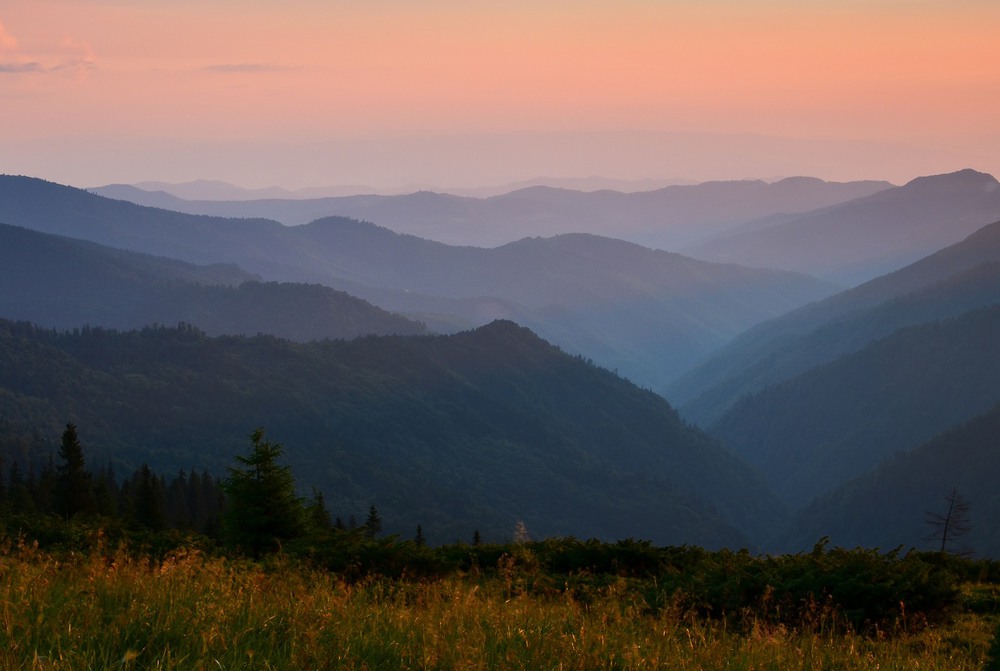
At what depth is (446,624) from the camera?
9.59m

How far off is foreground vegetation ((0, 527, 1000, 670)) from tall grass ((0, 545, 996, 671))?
0.02m

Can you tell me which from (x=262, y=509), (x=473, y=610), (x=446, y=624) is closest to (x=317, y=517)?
(x=262, y=509)

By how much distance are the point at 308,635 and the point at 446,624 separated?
164 centimetres

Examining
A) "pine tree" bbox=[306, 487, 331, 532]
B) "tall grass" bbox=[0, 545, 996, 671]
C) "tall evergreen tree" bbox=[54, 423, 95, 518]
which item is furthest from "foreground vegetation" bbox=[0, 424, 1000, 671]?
"tall evergreen tree" bbox=[54, 423, 95, 518]

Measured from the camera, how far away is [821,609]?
14.2m

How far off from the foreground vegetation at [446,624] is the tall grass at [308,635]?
2 cm

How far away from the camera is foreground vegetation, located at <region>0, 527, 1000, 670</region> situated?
8195mm

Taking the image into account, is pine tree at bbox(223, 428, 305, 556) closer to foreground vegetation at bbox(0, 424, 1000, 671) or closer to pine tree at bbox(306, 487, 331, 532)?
pine tree at bbox(306, 487, 331, 532)

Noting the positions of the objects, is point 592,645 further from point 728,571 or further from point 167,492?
point 167,492

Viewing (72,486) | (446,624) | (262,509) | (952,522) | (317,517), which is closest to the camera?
(446,624)

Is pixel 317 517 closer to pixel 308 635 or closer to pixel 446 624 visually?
pixel 446 624

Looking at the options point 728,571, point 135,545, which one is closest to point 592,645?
point 728,571

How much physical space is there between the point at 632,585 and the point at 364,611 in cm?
876

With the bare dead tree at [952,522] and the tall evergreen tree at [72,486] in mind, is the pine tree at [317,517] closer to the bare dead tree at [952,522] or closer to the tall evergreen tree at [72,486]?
the tall evergreen tree at [72,486]
